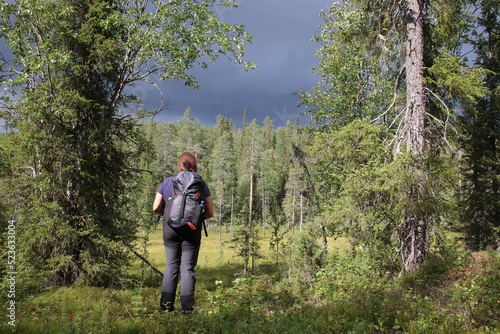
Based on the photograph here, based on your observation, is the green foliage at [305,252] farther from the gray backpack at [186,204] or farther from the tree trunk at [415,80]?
the gray backpack at [186,204]

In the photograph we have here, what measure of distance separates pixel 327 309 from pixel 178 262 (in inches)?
95.4

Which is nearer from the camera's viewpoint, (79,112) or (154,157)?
(79,112)

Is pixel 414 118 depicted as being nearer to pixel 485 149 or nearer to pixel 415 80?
pixel 415 80

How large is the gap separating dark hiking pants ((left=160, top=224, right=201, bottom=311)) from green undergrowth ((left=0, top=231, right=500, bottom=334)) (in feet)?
0.74

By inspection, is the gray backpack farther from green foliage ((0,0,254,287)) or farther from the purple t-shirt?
green foliage ((0,0,254,287))

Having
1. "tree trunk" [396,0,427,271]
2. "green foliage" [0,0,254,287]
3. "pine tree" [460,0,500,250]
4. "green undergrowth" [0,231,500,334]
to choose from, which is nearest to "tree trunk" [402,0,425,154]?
"tree trunk" [396,0,427,271]

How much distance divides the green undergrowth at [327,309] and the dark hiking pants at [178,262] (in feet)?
0.74

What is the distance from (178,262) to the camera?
4781 millimetres

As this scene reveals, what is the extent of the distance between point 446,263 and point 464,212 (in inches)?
471

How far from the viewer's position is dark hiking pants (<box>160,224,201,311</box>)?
4.64 m

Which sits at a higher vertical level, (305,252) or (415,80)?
(415,80)

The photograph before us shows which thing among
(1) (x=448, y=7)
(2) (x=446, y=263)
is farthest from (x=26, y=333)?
(1) (x=448, y=7)

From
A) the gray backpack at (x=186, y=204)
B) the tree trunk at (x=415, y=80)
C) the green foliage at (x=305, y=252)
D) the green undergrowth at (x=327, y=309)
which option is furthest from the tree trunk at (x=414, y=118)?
the gray backpack at (x=186, y=204)

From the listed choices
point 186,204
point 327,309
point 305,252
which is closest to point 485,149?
point 305,252
